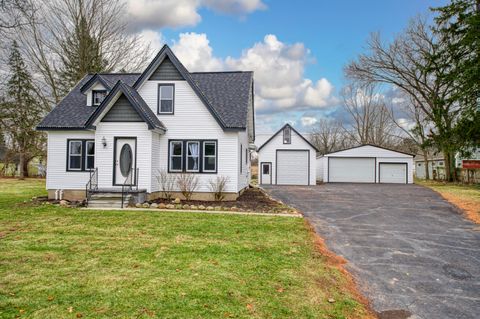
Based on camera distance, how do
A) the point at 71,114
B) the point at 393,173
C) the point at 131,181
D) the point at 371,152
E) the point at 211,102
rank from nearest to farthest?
the point at 131,181 → the point at 71,114 → the point at 211,102 → the point at 393,173 → the point at 371,152

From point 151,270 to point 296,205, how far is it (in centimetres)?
1016

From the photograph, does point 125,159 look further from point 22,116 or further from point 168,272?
point 22,116

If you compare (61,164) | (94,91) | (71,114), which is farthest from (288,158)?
(61,164)

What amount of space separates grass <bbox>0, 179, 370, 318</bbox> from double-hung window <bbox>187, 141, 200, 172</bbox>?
5840 millimetres

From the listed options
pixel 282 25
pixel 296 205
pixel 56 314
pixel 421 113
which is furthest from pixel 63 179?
pixel 421 113

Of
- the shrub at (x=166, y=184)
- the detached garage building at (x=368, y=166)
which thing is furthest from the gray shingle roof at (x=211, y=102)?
the detached garage building at (x=368, y=166)

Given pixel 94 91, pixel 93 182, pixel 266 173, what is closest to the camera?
pixel 93 182

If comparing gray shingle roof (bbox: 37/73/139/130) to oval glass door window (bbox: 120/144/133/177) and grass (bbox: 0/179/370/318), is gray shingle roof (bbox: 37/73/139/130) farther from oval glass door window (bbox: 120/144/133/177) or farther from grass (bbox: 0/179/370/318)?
grass (bbox: 0/179/370/318)

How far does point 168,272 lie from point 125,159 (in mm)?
9665

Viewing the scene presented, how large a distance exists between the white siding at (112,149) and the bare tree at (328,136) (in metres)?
46.7

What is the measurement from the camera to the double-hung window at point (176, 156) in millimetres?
15281

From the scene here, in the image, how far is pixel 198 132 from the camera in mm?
15211

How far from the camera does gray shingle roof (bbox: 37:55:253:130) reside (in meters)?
15.0

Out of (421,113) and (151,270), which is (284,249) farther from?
(421,113)
